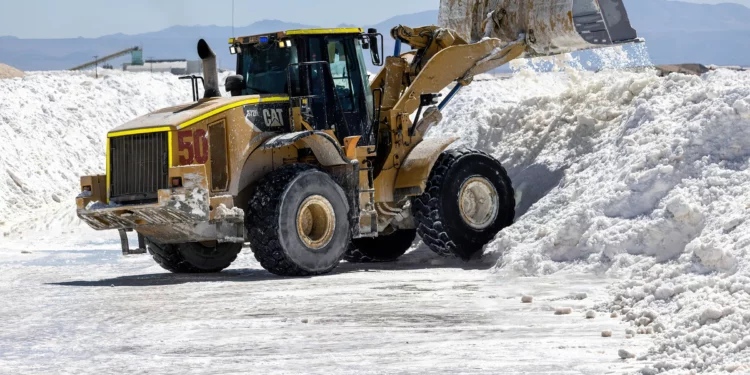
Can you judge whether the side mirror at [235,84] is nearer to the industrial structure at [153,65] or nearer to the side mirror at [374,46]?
the side mirror at [374,46]

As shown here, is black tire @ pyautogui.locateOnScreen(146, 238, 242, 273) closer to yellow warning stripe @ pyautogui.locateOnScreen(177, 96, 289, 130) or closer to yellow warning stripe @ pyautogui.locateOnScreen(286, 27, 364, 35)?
yellow warning stripe @ pyautogui.locateOnScreen(177, 96, 289, 130)

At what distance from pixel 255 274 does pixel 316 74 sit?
250 centimetres

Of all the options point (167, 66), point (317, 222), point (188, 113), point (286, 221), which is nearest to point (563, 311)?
point (286, 221)

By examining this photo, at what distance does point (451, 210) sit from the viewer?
15.1m

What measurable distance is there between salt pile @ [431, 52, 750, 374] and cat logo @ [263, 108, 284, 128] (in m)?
2.96

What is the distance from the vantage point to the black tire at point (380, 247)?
54.2 feet

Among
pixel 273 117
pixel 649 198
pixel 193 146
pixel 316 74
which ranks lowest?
pixel 649 198

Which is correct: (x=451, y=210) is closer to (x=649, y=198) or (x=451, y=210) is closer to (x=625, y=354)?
(x=649, y=198)

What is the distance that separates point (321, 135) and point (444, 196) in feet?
6.34

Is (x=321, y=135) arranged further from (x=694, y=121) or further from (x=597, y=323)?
(x=597, y=323)

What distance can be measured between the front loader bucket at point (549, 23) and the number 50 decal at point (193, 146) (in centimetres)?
491

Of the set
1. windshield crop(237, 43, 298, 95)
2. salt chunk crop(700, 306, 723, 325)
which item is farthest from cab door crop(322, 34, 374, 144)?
salt chunk crop(700, 306, 723, 325)

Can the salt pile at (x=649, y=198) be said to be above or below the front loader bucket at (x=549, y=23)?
below

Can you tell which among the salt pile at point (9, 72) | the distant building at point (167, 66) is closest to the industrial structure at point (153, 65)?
the distant building at point (167, 66)
